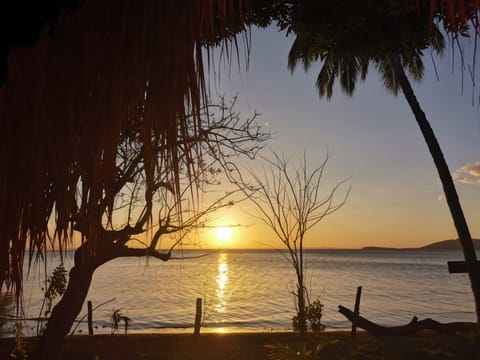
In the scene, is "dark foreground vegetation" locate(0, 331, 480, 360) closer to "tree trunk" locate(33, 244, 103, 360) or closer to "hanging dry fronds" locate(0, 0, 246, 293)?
"tree trunk" locate(33, 244, 103, 360)

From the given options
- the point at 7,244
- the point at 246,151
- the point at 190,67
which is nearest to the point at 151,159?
the point at 190,67

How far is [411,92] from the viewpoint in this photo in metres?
12.9

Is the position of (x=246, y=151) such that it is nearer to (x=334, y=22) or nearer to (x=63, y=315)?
(x=334, y=22)

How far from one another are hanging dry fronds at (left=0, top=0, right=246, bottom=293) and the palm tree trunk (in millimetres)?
11227

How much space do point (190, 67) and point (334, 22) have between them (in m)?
5.94

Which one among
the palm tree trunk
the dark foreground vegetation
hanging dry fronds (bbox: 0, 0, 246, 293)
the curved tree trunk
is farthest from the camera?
the palm tree trunk

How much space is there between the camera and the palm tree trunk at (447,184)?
11.5 metres

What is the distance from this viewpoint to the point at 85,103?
1.16m

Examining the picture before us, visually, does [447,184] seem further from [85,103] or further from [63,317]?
[85,103]

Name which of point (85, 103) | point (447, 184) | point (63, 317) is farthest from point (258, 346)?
point (85, 103)

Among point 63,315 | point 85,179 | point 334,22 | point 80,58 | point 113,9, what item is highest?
point 334,22

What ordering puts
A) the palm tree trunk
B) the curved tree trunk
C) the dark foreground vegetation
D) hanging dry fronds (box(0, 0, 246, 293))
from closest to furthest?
hanging dry fronds (box(0, 0, 246, 293)), the curved tree trunk, the dark foreground vegetation, the palm tree trunk

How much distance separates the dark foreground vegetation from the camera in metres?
10.2

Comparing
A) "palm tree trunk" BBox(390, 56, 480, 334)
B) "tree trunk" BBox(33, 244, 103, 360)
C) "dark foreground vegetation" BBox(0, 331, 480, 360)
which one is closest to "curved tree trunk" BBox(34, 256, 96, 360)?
"tree trunk" BBox(33, 244, 103, 360)
